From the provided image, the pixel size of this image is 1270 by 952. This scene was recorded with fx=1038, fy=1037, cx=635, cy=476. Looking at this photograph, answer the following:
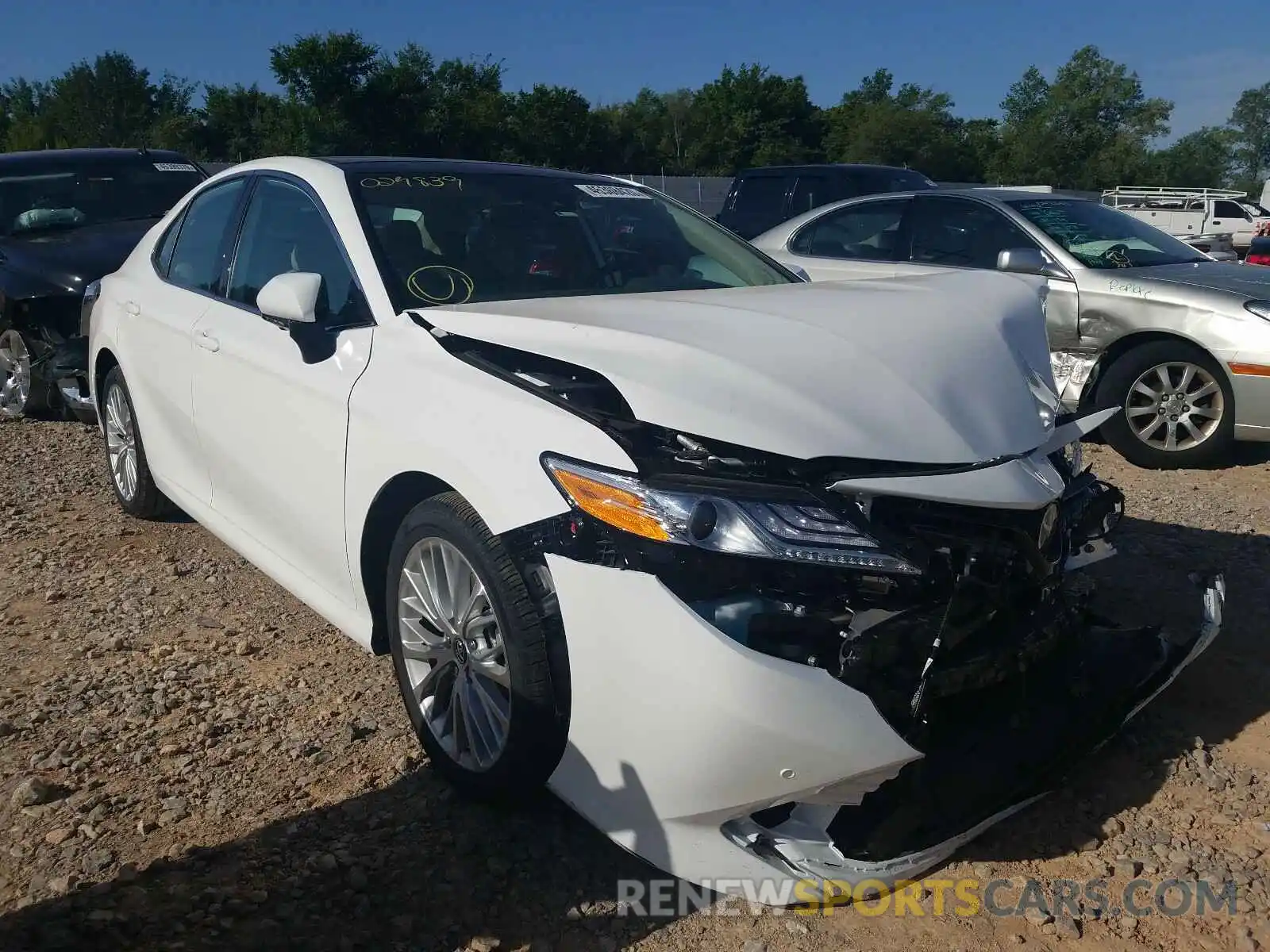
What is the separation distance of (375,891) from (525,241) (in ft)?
6.73

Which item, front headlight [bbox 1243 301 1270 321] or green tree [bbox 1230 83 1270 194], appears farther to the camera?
green tree [bbox 1230 83 1270 194]

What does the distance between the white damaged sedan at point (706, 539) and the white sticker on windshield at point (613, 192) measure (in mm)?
639

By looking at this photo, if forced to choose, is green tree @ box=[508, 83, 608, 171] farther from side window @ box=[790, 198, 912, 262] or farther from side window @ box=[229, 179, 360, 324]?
side window @ box=[229, 179, 360, 324]

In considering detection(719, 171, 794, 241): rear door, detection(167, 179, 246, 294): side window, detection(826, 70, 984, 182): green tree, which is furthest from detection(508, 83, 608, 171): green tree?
detection(167, 179, 246, 294): side window

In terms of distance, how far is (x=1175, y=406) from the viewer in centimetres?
588

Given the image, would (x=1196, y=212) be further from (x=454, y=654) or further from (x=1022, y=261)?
(x=454, y=654)

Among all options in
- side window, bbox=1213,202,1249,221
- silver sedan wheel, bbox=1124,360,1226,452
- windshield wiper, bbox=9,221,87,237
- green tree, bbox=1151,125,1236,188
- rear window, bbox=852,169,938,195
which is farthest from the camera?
green tree, bbox=1151,125,1236,188

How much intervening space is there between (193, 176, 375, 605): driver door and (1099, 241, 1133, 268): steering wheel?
5.03 metres

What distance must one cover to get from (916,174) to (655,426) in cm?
1011

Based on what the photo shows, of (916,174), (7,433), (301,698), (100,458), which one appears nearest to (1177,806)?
(301,698)

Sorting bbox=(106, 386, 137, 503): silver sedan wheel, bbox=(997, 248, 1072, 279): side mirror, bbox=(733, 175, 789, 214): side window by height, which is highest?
bbox=(733, 175, 789, 214): side window

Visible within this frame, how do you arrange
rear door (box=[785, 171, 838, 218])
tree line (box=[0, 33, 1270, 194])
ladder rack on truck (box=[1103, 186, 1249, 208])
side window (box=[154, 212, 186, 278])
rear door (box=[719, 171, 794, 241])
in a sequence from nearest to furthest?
side window (box=[154, 212, 186, 278]), rear door (box=[785, 171, 838, 218]), rear door (box=[719, 171, 794, 241]), ladder rack on truck (box=[1103, 186, 1249, 208]), tree line (box=[0, 33, 1270, 194])

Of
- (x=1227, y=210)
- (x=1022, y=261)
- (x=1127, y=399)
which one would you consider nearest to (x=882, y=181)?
(x=1022, y=261)

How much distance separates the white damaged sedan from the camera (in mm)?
2100
